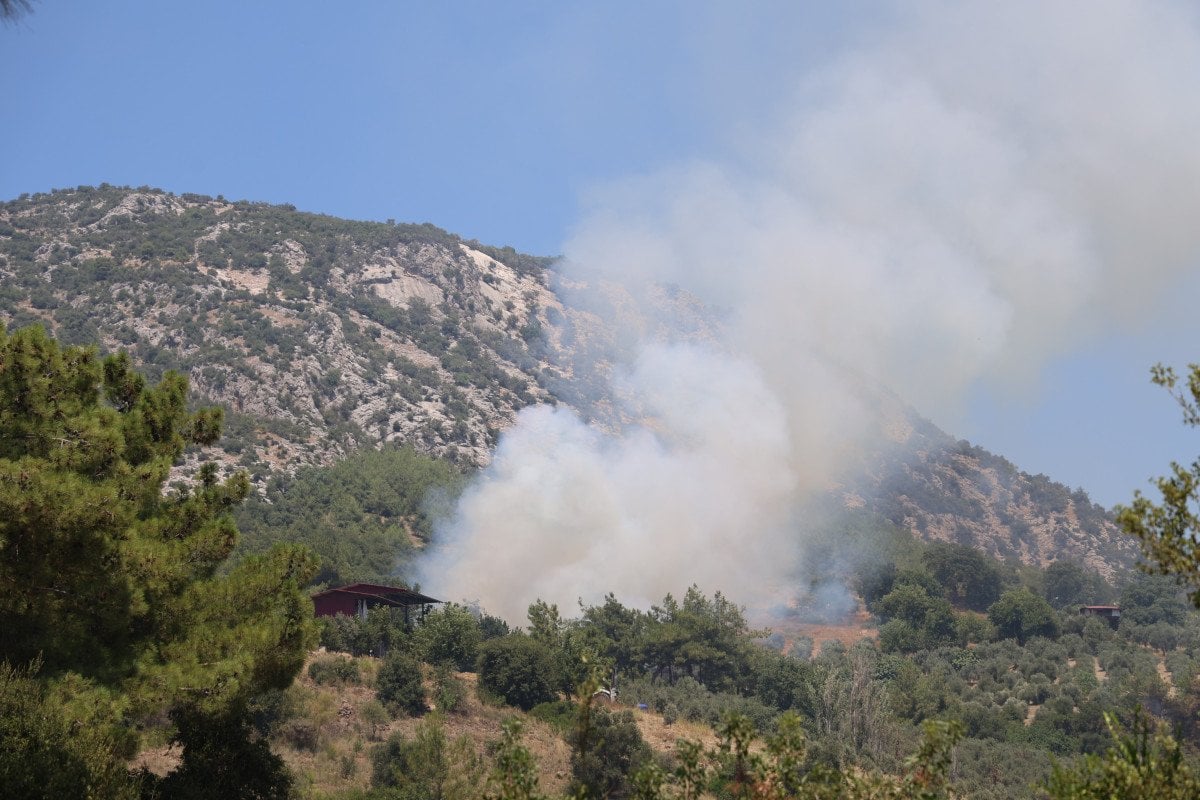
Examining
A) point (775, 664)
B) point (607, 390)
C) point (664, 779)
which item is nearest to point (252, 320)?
point (607, 390)

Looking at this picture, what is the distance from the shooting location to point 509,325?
143m

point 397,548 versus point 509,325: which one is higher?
point 509,325

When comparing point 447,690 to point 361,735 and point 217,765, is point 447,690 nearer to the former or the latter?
point 361,735

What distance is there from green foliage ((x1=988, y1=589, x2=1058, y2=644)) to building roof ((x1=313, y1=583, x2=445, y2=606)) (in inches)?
1777

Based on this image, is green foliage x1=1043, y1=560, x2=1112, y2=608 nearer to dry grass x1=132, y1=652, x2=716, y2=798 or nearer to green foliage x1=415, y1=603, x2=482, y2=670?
dry grass x1=132, y1=652, x2=716, y2=798

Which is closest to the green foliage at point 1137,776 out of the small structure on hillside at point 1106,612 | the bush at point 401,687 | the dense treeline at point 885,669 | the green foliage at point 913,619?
the dense treeline at point 885,669

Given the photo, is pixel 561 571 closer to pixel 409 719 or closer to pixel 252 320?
pixel 409 719

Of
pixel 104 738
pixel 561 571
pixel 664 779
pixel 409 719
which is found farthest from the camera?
pixel 561 571

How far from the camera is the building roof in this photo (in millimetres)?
59625

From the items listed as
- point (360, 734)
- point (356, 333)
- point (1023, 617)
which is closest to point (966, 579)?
point (1023, 617)

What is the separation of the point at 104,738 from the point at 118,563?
3.18m

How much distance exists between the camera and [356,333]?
124 metres

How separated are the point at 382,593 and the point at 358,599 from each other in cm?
159

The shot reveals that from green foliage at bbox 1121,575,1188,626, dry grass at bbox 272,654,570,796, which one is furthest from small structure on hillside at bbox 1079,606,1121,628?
dry grass at bbox 272,654,570,796
